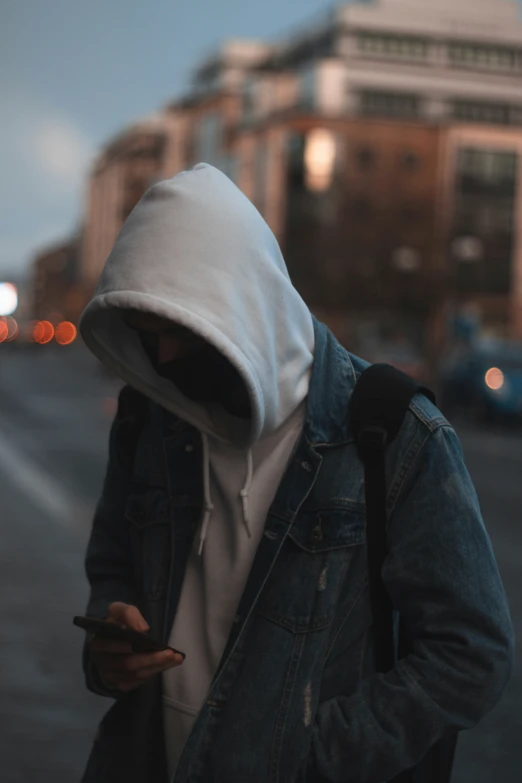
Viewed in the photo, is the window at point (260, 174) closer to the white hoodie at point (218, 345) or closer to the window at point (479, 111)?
the window at point (479, 111)

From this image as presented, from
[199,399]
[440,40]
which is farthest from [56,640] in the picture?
[440,40]

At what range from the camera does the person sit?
1.91m

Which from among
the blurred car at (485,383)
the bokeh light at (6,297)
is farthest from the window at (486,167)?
the blurred car at (485,383)

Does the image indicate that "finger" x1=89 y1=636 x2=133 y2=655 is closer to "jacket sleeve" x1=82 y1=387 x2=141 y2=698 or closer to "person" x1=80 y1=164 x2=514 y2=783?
"person" x1=80 y1=164 x2=514 y2=783

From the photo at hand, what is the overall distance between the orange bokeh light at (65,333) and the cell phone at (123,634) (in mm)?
133998

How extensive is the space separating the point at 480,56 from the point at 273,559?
78.0 m

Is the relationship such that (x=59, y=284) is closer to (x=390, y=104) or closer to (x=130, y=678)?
(x=390, y=104)

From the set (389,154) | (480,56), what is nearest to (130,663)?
(389,154)

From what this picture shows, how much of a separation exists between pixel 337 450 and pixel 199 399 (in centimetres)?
26

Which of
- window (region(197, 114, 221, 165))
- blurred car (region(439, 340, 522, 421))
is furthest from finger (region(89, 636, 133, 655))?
window (region(197, 114, 221, 165))

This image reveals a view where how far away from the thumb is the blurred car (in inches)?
911

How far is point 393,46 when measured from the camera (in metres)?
75.4

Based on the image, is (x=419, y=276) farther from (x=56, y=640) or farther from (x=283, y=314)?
(x=283, y=314)

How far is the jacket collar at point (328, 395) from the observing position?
1.98m
